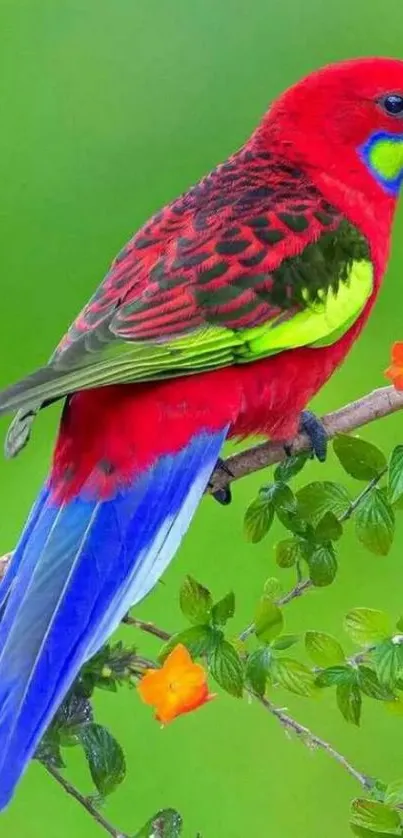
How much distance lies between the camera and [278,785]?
2.21 m

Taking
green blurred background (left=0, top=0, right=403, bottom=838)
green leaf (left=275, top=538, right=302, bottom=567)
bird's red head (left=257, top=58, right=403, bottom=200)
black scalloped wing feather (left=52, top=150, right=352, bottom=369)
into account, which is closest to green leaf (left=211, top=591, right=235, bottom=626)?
green leaf (left=275, top=538, right=302, bottom=567)

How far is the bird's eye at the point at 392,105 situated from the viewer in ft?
4.91

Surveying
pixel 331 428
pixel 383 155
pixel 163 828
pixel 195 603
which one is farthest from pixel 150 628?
pixel 383 155

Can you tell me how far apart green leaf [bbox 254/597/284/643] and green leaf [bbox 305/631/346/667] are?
1.1 inches

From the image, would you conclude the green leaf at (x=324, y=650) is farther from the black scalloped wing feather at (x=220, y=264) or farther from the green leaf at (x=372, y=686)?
the black scalloped wing feather at (x=220, y=264)

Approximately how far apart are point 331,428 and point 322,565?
162 mm

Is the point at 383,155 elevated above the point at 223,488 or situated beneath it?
elevated above

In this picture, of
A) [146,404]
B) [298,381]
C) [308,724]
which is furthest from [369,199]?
[308,724]

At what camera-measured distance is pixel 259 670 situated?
108 cm

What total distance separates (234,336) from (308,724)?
3.42ft

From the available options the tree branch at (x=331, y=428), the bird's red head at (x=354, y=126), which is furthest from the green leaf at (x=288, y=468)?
the bird's red head at (x=354, y=126)

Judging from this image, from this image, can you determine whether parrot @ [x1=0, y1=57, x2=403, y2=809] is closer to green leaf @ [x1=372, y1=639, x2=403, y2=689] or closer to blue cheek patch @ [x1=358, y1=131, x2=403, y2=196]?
blue cheek patch @ [x1=358, y1=131, x2=403, y2=196]

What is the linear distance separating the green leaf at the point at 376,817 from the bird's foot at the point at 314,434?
35 centimetres

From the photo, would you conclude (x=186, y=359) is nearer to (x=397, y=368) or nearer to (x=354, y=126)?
(x=397, y=368)
